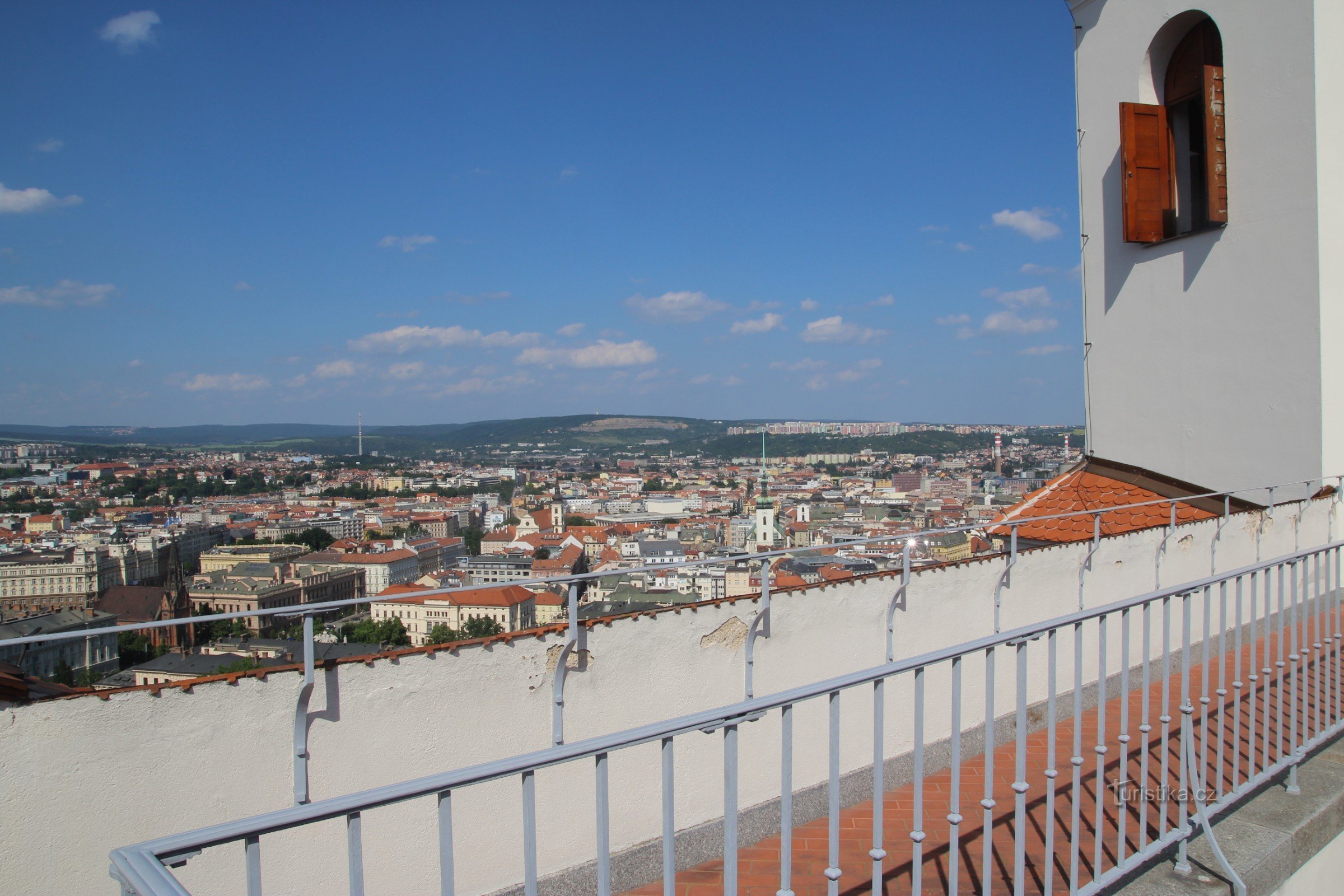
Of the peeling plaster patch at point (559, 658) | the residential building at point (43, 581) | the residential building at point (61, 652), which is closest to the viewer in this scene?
the residential building at point (61, 652)

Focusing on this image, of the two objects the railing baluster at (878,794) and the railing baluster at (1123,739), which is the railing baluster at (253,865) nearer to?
the railing baluster at (878,794)

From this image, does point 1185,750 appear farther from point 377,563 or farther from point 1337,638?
point 377,563

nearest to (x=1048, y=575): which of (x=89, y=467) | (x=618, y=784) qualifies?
(x=618, y=784)

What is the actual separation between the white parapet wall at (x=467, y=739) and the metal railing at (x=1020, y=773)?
0.40 meters

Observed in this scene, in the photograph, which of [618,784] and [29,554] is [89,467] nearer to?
[29,554]

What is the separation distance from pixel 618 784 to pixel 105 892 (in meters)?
1.73

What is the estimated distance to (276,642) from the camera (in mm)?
7434

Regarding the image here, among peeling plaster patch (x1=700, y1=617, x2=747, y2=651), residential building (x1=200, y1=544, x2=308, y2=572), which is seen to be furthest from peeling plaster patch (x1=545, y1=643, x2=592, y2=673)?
residential building (x1=200, y1=544, x2=308, y2=572)

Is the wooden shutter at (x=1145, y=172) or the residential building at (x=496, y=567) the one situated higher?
the wooden shutter at (x=1145, y=172)

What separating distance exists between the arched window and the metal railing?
196 inches

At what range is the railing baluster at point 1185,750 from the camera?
2242mm

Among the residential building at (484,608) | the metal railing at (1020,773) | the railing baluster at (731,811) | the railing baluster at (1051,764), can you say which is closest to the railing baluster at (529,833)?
the metal railing at (1020,773)

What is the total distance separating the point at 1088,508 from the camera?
7.05 m

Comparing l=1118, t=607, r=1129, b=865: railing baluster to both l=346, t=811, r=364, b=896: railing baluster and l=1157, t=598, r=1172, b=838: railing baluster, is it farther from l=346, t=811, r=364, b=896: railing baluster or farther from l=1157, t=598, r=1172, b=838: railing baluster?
l=346, t=811, r=364, b=896: railing baluster
